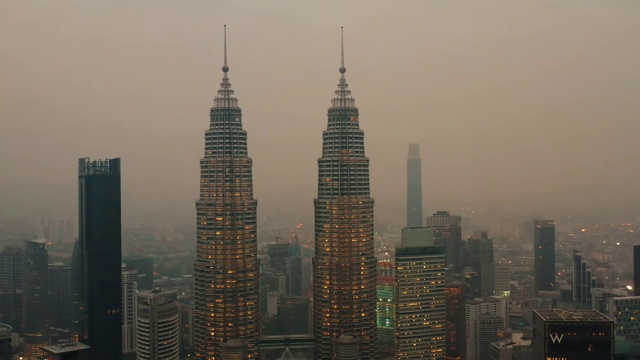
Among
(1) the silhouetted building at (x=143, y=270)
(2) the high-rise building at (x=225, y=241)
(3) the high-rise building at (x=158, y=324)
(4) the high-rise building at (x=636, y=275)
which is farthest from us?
(2) the high-rise building at (x=225, y=241)

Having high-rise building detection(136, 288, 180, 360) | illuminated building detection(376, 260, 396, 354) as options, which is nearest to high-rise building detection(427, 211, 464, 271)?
illuminated building detection(376, 260, 396, 354)

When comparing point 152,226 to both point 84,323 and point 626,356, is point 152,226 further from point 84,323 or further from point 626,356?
point 626,356

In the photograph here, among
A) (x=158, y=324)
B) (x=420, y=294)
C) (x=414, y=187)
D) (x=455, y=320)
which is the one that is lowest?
(x=455, y=320)

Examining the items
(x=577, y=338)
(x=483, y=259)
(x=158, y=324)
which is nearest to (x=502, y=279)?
(x=483, y=259)

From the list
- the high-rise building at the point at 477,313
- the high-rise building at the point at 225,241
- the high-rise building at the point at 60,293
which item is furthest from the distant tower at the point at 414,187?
the high-rise building at the point at 60,293

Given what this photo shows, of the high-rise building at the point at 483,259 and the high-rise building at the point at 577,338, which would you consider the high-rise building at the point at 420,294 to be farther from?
the high-rise building at the point at 577,338

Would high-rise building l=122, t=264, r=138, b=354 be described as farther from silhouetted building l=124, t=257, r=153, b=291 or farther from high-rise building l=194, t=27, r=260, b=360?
high-rise building l=194, t=27, r=260, b=360

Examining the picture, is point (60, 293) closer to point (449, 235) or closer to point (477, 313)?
point (449, 235)

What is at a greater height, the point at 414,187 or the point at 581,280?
the point at 414,187
